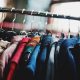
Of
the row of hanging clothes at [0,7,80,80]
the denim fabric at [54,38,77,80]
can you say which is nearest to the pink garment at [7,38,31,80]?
the row of hanging clothes at [0,7,80,80]

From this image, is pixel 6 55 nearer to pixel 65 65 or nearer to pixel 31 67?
pixel 31 67

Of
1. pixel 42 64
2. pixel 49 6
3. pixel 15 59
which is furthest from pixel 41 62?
pixel 49 6

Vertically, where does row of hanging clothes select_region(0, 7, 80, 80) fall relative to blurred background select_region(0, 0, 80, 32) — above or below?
below

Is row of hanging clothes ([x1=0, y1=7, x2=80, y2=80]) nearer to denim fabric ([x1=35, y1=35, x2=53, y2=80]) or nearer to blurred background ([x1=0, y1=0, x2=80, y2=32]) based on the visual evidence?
denim fabric ([x1=35, y1=35, x2=53, y2=80])

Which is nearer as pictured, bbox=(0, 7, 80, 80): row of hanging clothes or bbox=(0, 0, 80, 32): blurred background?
bbox=(0, 7, 80, 80): row of hanging clothes

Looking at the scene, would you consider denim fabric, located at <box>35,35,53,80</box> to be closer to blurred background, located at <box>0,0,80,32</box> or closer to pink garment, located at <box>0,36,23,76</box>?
pink garment, located at <box>0,36,23,76</box>

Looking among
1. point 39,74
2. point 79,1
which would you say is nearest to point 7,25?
point 79,1

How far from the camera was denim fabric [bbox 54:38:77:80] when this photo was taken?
2.47ft

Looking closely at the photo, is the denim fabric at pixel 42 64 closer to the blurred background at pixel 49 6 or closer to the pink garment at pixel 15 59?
the pink garment at pixel 15 59

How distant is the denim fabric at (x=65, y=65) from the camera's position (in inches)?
29.6

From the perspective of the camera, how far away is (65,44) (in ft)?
2.74

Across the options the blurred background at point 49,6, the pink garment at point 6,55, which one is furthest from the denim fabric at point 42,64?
the blurred background at point 49,6

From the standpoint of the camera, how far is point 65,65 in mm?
774

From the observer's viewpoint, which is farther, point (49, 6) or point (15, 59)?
point (49, 6)
